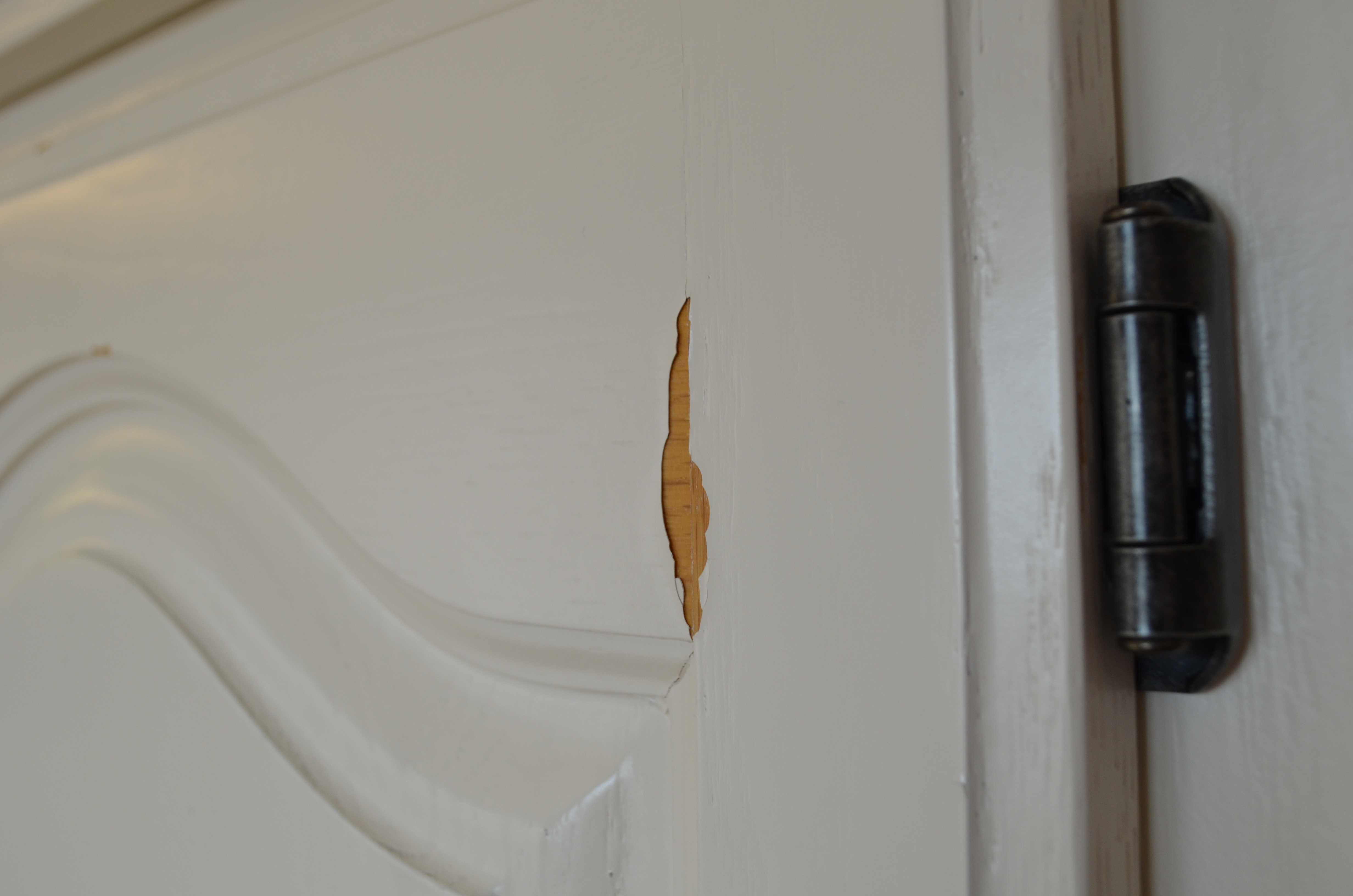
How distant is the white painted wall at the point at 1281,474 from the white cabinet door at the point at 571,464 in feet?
0.07

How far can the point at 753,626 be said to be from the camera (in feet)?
0.86

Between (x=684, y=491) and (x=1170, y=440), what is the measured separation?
0.45ft

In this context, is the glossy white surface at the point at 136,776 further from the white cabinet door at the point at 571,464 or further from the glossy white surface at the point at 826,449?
the glossy white surface at the point at 826,449

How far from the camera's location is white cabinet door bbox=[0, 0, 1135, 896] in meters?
0.22

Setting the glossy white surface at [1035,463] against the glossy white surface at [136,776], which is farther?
the glossy white surface at [136,776]

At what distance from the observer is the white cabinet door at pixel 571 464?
0.22 meters

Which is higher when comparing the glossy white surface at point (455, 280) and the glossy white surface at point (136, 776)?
the glossy white surface at point (455, 280)

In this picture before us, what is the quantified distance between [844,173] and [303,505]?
0.91 ft

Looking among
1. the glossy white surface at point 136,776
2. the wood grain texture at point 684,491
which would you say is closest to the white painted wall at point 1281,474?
the wood grain texture at point 684,491

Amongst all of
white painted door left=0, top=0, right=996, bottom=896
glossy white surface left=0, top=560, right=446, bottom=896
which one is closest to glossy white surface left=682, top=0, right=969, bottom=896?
white painted door left=0, top=0, right=996, bottom=896

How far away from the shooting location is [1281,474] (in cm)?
21

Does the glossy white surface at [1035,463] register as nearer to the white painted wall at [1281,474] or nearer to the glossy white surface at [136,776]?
the white painted wall at [1281,474]

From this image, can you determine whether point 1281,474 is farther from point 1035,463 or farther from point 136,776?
point 136,776

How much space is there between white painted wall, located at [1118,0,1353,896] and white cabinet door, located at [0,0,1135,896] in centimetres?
2
